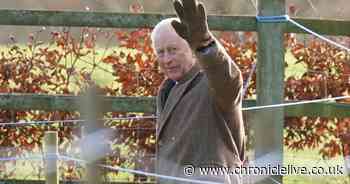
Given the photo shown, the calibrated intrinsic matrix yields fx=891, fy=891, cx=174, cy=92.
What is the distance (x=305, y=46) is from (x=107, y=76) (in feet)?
3.86

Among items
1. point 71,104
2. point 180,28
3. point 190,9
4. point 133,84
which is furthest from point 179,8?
point 133,84

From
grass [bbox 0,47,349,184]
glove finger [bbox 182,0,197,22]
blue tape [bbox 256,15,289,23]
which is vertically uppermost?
blue tape [bbox 256,15,289,23]

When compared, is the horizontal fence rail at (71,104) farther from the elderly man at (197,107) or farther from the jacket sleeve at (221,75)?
the jacket sleeve at (221,75)

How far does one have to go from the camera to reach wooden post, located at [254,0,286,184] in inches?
158

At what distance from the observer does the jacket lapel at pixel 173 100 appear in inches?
111

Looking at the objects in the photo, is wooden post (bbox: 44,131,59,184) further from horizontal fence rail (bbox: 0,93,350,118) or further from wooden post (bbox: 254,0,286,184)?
wooden post (bbox: 254,0,286,184)

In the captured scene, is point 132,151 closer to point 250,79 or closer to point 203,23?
point 250,79

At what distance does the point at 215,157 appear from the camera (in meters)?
2.73

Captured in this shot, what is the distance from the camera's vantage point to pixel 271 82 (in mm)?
4043

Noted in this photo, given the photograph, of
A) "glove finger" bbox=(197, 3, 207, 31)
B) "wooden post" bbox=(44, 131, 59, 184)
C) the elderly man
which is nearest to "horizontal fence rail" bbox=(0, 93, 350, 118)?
"wooden post" bbox=(44, 131, 59, 184)

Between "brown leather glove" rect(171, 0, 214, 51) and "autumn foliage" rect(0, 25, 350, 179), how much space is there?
2.21 metres

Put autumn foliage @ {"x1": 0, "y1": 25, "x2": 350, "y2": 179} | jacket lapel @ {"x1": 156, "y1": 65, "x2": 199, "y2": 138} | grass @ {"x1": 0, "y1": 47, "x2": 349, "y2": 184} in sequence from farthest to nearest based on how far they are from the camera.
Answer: grass @ {"x1": 0, "y1": 47, "x2": 349, "y2": 184} → autumn foliage @ {"x1": 0, "y1": 25, "x2": 350, "y2": 179} → jacket lapel @ {"x1": 156, "y1": 65, "x2": 199, "y2": 138}

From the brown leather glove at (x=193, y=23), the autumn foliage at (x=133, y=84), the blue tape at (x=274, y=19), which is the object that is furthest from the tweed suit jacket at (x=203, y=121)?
the autumn foliage at (x=133, y=84)

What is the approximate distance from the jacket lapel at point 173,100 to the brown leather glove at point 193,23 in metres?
0.32
